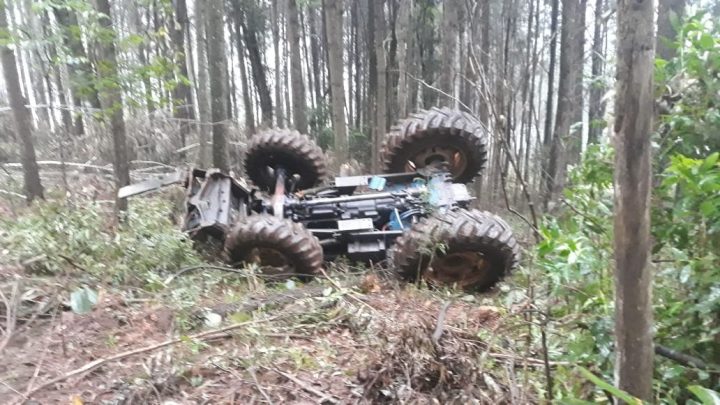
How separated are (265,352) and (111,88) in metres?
3.82

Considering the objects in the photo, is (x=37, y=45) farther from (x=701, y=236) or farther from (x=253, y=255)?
(x=701, y=236)

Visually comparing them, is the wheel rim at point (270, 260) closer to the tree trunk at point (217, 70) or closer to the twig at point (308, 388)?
the twig at point (308, 388)

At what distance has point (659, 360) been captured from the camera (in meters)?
2.26

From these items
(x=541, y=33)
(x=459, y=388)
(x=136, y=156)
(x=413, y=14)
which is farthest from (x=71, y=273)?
(x=541, y=33)

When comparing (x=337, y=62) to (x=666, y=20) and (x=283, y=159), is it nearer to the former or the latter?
(x=283, y=159)

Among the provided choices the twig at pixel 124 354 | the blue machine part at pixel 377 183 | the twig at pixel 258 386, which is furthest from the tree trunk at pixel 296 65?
the twig at pixel 258 386

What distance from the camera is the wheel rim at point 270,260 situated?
5.21m

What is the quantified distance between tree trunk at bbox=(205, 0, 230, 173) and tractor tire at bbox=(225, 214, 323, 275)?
2.77 meters

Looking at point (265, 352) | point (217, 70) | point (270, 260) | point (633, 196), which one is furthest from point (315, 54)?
point (633, 196)

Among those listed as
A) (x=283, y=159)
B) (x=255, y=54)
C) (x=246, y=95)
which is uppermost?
(x=255, y=54)

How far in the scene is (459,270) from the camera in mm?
5102

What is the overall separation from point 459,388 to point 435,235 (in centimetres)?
210

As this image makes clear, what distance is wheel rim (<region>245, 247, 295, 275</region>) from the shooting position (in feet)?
17.1

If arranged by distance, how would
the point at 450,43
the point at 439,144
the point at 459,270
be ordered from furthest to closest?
the point at 450,43
the point at 439,144
the point at 459,270
